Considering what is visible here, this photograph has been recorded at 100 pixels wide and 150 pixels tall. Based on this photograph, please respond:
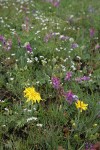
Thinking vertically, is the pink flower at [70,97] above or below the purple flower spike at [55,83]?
below

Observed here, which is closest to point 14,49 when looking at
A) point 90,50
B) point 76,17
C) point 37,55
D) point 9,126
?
point 37,55

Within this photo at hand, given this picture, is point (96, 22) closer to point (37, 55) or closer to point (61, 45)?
point (61, 45)

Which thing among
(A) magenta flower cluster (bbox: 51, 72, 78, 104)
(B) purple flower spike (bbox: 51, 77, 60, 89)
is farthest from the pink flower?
(B) purple flower spike (bbox: 51, 77, 60, 89)

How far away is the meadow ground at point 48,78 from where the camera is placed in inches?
A: 153

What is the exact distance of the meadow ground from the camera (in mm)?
3896

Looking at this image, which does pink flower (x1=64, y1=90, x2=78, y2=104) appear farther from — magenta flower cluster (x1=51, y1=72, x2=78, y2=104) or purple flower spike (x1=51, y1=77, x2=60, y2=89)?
purple flower spike (x1=51, y1=77, x2=60, y2=89)

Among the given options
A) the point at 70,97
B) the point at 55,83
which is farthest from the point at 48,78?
the point at 70,97

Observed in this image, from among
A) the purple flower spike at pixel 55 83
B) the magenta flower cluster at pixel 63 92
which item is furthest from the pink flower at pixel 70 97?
the purple flower spike at pixel 55 83

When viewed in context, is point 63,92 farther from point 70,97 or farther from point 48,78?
point 48,78

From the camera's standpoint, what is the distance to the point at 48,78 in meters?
4.95

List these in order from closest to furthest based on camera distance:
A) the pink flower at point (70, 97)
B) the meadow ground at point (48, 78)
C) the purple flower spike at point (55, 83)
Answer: the meadow ground at point (48, 78) → the pink flower at point (70, 97) → the purple flower spike at point (55, 83)

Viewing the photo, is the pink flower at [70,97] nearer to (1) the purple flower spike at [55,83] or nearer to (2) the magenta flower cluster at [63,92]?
(2) the magenta flower cluster at [63,92]

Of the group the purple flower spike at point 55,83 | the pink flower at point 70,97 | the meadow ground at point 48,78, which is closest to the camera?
the meadow ground at point 48,78

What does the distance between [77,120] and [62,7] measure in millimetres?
5210
